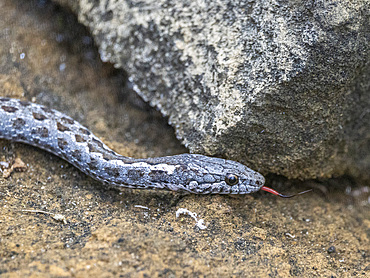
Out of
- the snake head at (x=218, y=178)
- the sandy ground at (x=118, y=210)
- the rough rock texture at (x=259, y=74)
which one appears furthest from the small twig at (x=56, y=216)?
the rough rock texture at (x=259, y=74)

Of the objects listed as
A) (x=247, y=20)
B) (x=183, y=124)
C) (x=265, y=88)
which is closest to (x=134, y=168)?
(x=183, y=124)

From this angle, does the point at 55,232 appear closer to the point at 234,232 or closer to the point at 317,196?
the point at 234,232

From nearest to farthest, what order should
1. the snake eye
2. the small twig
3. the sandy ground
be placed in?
the sandy ground, the small twig, the snake eye

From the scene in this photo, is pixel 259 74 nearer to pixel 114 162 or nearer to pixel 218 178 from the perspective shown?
pixel 218 178

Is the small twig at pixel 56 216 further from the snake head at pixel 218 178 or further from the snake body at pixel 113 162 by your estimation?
the snake head at pixel 218 178

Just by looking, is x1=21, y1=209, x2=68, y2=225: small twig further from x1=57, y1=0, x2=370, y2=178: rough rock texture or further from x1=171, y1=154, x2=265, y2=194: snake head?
x1=57, y1=0, x2=370, y2=178: rough rock texture

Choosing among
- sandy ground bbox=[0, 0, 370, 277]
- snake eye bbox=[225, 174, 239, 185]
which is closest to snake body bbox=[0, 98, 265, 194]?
snake eye bbox=[225, 174, 239, 185]
